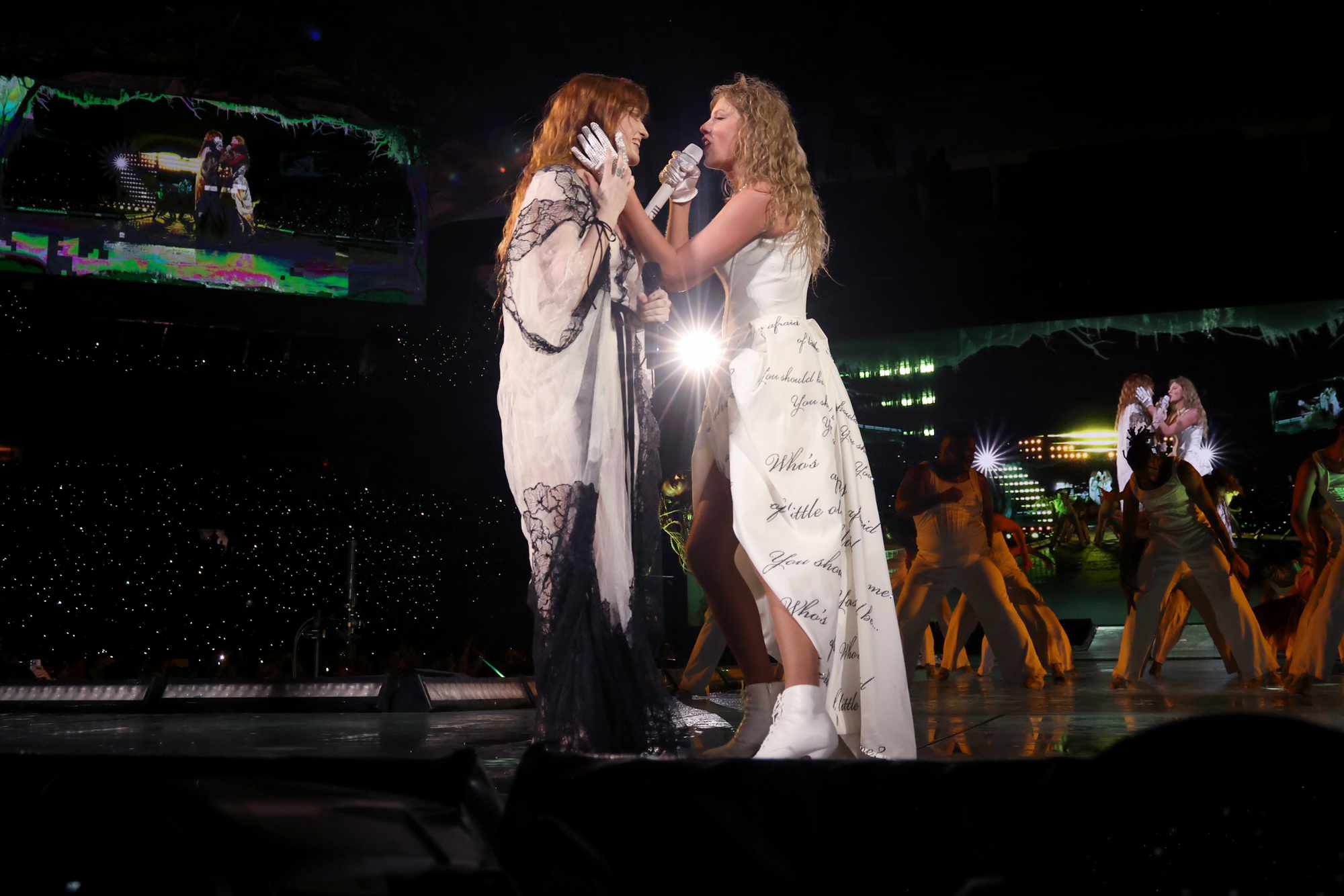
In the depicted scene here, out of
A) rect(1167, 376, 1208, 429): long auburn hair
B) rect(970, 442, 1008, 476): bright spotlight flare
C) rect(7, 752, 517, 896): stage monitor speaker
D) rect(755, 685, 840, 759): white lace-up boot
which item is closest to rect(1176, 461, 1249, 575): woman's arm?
rect(970, 442, 1008, 476): bright spotlight flare

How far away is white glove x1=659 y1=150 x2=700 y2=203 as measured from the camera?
110 inches

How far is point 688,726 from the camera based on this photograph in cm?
283

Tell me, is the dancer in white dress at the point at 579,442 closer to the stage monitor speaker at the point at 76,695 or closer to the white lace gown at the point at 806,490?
the white lace gown at the point at 806,490

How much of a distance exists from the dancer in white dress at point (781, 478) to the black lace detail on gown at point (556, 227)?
5.1 inches

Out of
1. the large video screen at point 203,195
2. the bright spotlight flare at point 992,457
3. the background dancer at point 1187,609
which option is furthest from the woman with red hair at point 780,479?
the bright spotlight flare at point 992,457

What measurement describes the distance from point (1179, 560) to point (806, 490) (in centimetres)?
494

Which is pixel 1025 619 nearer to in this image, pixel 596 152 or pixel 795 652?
pixel 795 652

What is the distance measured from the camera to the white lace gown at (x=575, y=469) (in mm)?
2516

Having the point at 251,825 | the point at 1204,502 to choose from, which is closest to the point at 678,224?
the point at 251,825

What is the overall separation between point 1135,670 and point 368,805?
605 cm

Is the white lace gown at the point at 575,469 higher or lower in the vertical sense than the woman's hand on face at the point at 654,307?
lower

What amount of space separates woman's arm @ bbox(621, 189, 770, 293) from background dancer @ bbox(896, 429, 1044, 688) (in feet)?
14.9

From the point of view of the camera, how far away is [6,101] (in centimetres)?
847

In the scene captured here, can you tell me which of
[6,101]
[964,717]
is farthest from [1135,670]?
[6,101]
